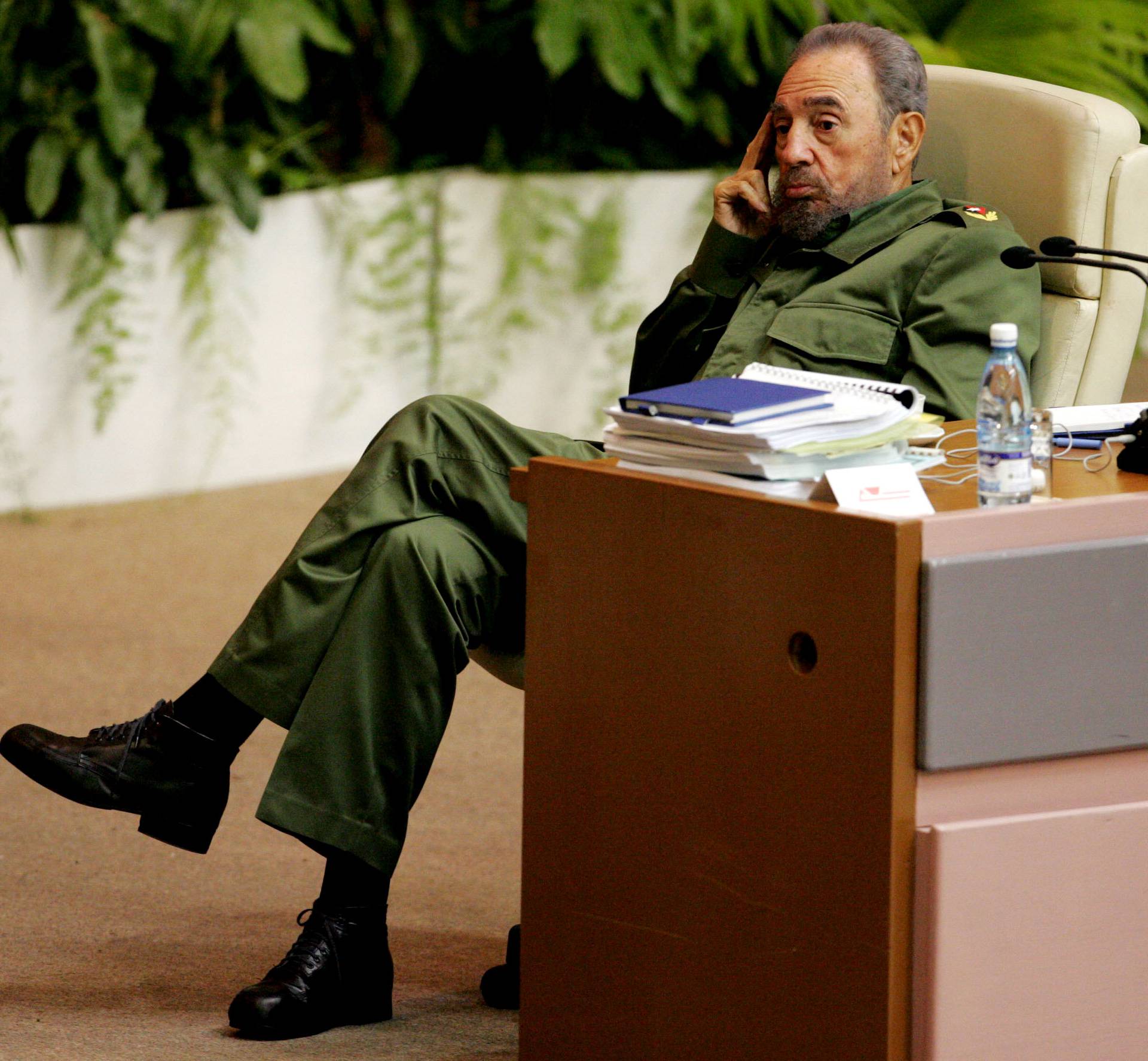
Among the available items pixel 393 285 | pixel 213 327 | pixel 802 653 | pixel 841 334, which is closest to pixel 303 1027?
Result: pixel 802 653

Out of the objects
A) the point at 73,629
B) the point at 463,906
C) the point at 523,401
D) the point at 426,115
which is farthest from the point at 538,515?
the point at 426,115

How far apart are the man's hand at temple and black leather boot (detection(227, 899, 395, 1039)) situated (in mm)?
997

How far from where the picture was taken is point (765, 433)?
1443mm

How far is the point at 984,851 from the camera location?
1.39 meters

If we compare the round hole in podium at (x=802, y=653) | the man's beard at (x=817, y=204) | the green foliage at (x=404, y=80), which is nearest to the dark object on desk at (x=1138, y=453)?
the round hole in podium at (x=802, y=653)

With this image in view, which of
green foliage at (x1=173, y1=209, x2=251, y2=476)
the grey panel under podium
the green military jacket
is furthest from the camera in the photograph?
green foliage at (x1=173, y1=209, x2=251, y2=476)

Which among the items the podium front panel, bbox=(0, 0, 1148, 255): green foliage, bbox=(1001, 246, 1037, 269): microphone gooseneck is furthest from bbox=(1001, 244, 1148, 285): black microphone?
bbox=(0, 0, 1148, 255): green foliage

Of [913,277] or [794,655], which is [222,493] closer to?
[913,277]

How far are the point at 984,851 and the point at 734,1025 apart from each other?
0.28m

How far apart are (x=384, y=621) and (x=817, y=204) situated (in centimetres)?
81

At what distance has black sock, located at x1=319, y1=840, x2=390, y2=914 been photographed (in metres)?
1.82

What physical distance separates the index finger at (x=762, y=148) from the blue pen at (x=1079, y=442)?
0.72m

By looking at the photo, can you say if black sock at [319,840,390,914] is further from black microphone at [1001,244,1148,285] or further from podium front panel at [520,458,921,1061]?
black microphone at [1001,244,1148,285]

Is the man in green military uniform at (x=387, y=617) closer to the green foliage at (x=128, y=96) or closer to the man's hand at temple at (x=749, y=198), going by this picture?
the man's hand at temple at (x=749, y=198)
